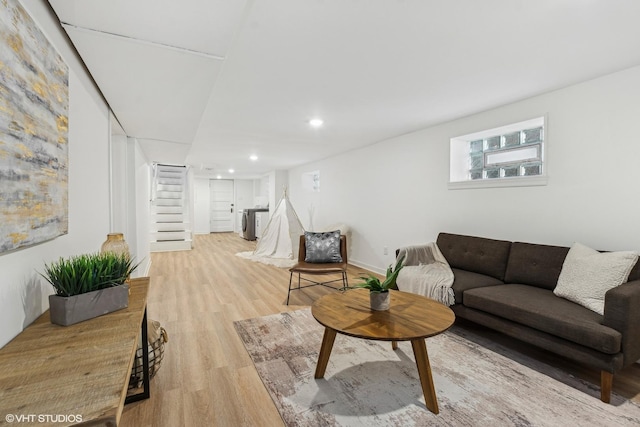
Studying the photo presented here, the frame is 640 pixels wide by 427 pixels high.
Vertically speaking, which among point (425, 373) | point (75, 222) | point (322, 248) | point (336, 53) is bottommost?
point (425, 373)

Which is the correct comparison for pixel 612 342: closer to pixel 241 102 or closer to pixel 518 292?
pixel 518 292

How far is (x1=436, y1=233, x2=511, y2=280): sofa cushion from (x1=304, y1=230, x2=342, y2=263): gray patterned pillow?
123cm

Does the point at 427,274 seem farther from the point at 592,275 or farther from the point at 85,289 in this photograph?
the point at 85,289

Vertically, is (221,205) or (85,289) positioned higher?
(221,205)

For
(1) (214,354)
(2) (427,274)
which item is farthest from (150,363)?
(2) (427,274)

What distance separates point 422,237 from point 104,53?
12.1ft

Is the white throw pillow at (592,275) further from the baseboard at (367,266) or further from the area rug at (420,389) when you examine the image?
the baseboard at (367,266)

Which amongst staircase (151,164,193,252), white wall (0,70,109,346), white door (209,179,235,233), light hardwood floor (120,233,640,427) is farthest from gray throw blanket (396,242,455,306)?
white door (209,179,235,233)

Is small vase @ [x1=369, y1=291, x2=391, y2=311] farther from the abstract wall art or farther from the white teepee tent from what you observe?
the white teepee tent

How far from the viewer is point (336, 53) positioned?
196 centimetres

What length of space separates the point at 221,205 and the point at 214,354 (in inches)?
371

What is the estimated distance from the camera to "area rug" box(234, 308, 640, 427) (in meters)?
1.59

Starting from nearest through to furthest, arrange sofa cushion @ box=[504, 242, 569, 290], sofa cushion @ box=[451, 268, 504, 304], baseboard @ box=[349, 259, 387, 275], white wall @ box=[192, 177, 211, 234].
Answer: sofa cushion @ box=[504, 242, 569, 290] < sofa cushion @ box=[451, 268, 504, 304] < baseboard @ box=[349, 259, 387, 275] < white wall @ box=[192, 177, 211, 234]

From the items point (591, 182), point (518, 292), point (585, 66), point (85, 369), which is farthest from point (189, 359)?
point (585, 66)
